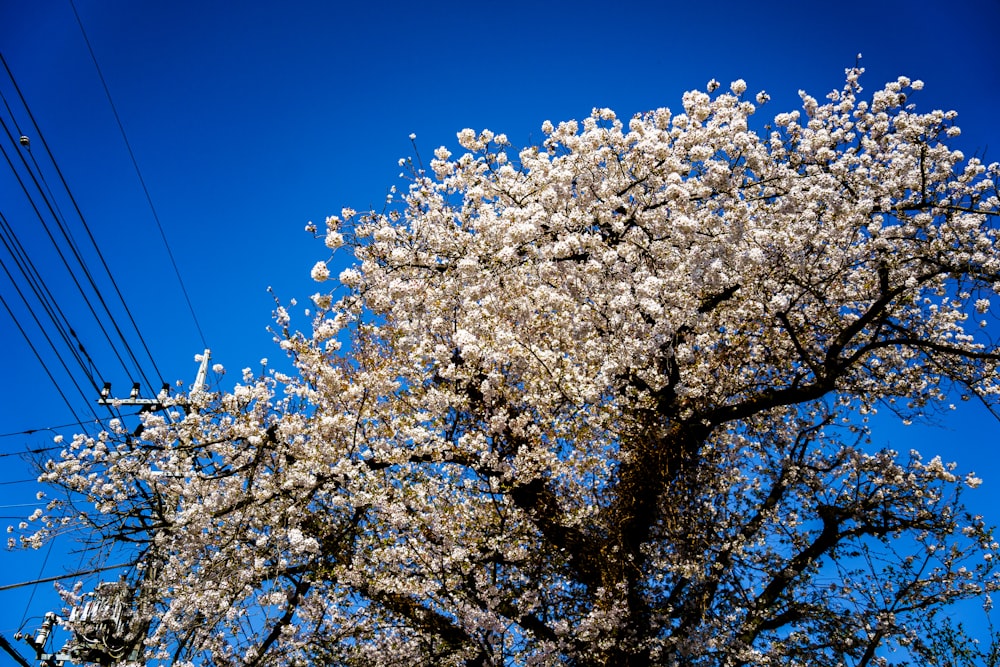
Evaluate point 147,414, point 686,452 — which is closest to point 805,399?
point 686,452

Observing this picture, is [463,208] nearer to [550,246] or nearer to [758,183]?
[550,246]

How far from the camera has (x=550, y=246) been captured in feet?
31.0

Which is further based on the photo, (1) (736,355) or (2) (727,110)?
(2) (727,110)

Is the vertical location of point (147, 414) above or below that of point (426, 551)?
above

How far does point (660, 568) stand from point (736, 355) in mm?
3195

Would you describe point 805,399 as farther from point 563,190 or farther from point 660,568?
point 563,190

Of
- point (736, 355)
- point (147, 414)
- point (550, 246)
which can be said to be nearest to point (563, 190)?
point (550, 246)

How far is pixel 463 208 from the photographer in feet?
36.8

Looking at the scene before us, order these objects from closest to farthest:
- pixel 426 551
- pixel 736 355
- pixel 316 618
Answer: pixel 426 551, pixel 316 618, pixel 736 355

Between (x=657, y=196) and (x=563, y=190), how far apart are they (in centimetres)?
151

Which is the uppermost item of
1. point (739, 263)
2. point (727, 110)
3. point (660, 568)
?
point (727, 110)

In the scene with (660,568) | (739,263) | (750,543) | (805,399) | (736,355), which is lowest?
(660,568)

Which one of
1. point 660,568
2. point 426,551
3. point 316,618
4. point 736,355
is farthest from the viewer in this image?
point 736,355

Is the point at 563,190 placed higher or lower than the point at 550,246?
higher
